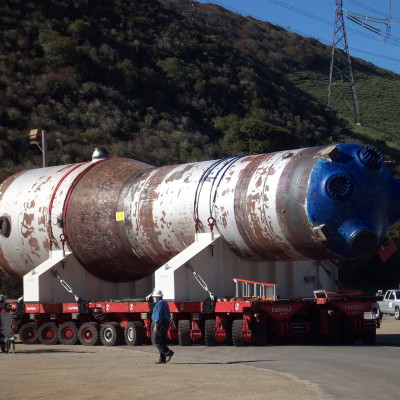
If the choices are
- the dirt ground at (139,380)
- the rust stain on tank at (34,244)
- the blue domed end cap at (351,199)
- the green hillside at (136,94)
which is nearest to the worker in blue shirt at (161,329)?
the dirt ground at (139,380)

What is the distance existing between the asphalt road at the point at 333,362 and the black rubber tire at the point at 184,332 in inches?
7.0

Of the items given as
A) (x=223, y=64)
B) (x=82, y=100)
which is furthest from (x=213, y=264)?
(x=223, y=64)

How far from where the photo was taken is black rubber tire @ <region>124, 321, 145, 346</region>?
61.1ft

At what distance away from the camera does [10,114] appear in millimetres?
47000

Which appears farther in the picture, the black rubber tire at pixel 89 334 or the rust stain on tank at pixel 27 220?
the rust stain on tank at pixel 27 220

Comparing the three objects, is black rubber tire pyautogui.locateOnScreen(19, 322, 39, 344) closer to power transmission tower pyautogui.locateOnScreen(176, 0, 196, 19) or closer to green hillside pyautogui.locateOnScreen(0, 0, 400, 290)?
green hillside pyautogui.locateOnScreen(0, 0, 400, 290)

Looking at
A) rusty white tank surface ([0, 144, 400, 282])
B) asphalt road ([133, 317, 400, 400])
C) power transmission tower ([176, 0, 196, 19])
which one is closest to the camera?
asphalt road ([133, 317, 400, 400])

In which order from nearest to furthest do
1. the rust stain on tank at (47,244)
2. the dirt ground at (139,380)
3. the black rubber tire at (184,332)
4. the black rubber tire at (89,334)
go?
1. the dirt ground at (139,380)
2. the black rubber tire at (184,332)
3. the black rubber tire at (89,334)
4. the rust stain on tank at (47,244)

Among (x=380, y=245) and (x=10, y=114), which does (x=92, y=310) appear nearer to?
(x=380, y=245)

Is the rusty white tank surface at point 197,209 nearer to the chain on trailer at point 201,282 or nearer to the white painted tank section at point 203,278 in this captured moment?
the white painted tank section at point 203,278

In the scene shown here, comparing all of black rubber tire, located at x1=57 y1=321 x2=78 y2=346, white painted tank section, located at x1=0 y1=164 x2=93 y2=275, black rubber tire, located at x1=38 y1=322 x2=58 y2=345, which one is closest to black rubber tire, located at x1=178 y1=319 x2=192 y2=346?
black rubber tire, located at x1=57 y1=321 x2=78 y2=346

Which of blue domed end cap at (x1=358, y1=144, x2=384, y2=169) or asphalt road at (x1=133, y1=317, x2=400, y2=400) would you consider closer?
asphalt road at (x1=133, y1=317, x2=400, y2=400)

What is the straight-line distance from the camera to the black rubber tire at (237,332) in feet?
55.7

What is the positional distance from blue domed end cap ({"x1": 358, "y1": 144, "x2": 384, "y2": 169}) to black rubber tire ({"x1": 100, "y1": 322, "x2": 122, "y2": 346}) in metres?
6.88
